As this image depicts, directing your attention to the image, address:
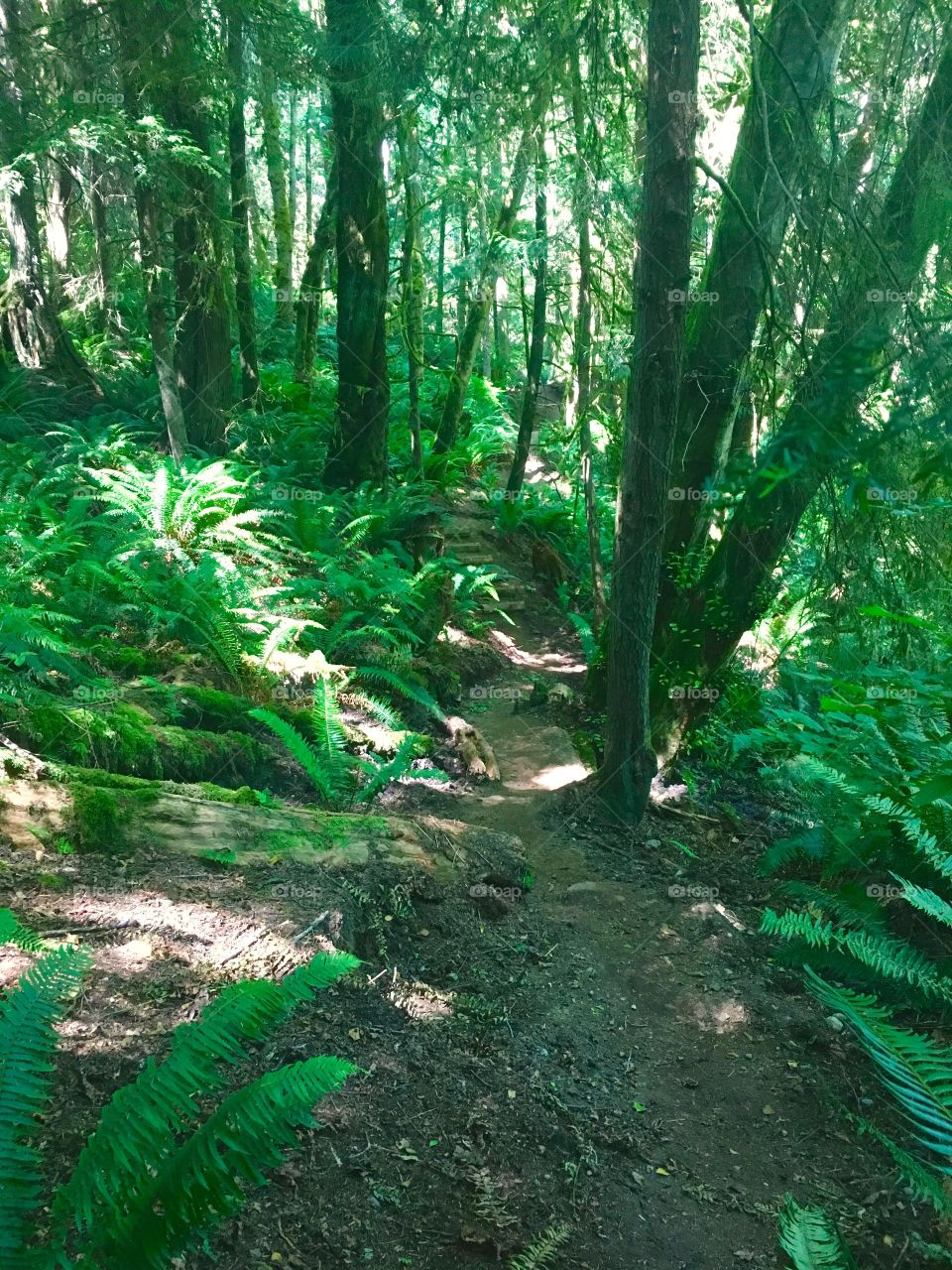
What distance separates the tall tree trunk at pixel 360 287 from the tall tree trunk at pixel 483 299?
1.74 meters

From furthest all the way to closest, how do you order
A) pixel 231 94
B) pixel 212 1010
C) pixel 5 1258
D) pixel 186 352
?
pixel 186 352 < pixel 231 94 < pixel 212 1010 < pixel 5 1258

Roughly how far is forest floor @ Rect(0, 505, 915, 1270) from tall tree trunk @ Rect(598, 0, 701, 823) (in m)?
1.40

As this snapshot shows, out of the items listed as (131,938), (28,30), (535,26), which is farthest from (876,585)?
(28,30)

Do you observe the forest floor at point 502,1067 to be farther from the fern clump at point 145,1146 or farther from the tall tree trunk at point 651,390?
the tall tree trunk at point 651,390

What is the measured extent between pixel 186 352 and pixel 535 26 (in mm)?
6678

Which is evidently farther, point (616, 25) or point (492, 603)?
point (492, 603)

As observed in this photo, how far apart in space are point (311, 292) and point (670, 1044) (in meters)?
14.0

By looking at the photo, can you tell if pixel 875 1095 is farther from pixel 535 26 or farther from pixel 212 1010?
pixel 535 26

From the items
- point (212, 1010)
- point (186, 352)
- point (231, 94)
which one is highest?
point (231, 94)

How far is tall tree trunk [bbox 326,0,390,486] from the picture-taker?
395 inches

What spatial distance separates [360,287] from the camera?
10664mm

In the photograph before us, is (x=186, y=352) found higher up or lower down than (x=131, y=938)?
higher up

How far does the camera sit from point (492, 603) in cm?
1185

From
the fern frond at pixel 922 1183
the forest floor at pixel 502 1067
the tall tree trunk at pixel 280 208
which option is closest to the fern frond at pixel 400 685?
the forest floor at pixel 502 1067
